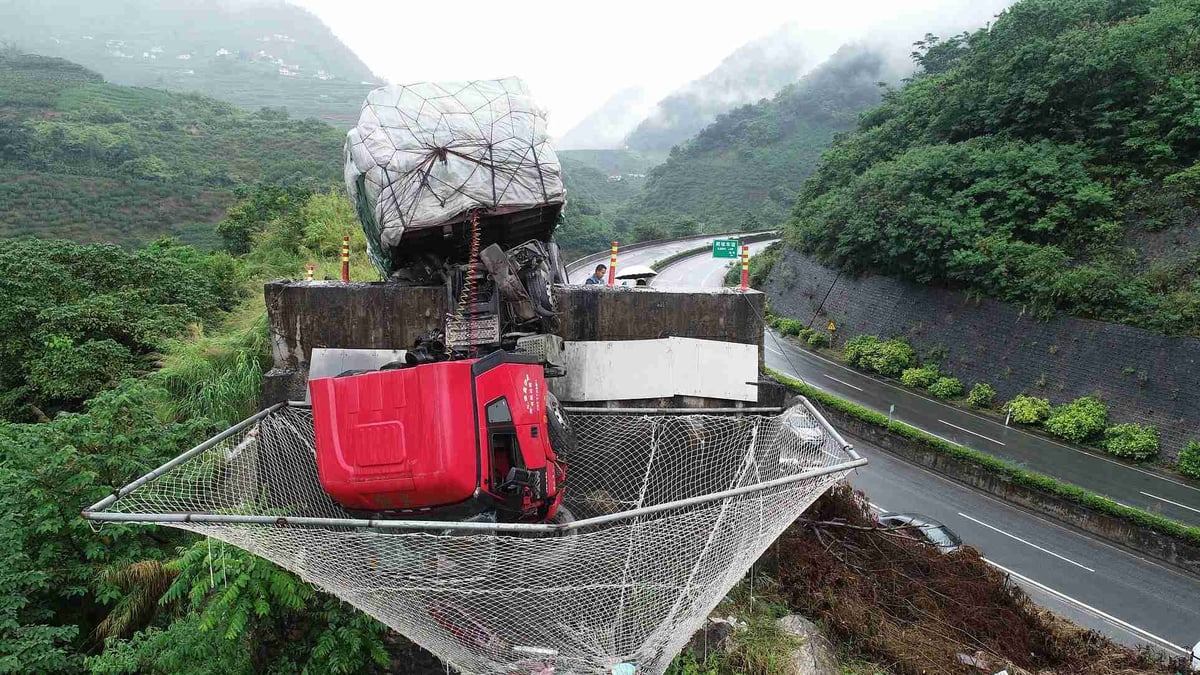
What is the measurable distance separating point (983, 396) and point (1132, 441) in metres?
3.72

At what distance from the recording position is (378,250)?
4867 mm

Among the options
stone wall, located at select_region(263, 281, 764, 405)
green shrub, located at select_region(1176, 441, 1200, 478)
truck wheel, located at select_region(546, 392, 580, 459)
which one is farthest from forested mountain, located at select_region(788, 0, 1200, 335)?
truck wheel, located at select_region(546, 392, 580, 459)

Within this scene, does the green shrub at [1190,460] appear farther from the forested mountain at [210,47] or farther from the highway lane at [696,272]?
the forested mountain at [210,47]

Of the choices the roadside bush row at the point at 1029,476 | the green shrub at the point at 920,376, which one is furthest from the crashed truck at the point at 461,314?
the green shrub at the point at 920,376

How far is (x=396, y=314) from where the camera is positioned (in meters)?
5.39

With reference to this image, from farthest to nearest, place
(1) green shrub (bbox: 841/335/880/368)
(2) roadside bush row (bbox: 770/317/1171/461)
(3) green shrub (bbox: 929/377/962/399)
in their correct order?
1. (1) green shrub (bbox: 841/335/880/368)
2. (3) green shrub (bbox: 929/377/962/399)
3. (2) roadside bush row (bbox: 770/317/1171/461)

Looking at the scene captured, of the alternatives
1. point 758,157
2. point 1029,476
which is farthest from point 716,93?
point 1029,476

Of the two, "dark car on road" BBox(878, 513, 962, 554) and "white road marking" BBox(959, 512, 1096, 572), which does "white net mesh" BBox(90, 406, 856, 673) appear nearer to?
"dark car on road" BBox(878, 513, 962, 554)

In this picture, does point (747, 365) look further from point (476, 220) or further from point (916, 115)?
point (916, 115)

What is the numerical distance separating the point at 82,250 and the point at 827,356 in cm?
2215

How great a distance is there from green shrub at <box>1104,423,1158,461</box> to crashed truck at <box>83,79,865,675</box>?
1481 cm

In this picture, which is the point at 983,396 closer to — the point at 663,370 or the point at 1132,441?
the point at 1132,441

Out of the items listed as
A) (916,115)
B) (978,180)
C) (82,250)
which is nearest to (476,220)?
(82,250)

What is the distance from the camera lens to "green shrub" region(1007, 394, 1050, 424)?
54.0 feet
